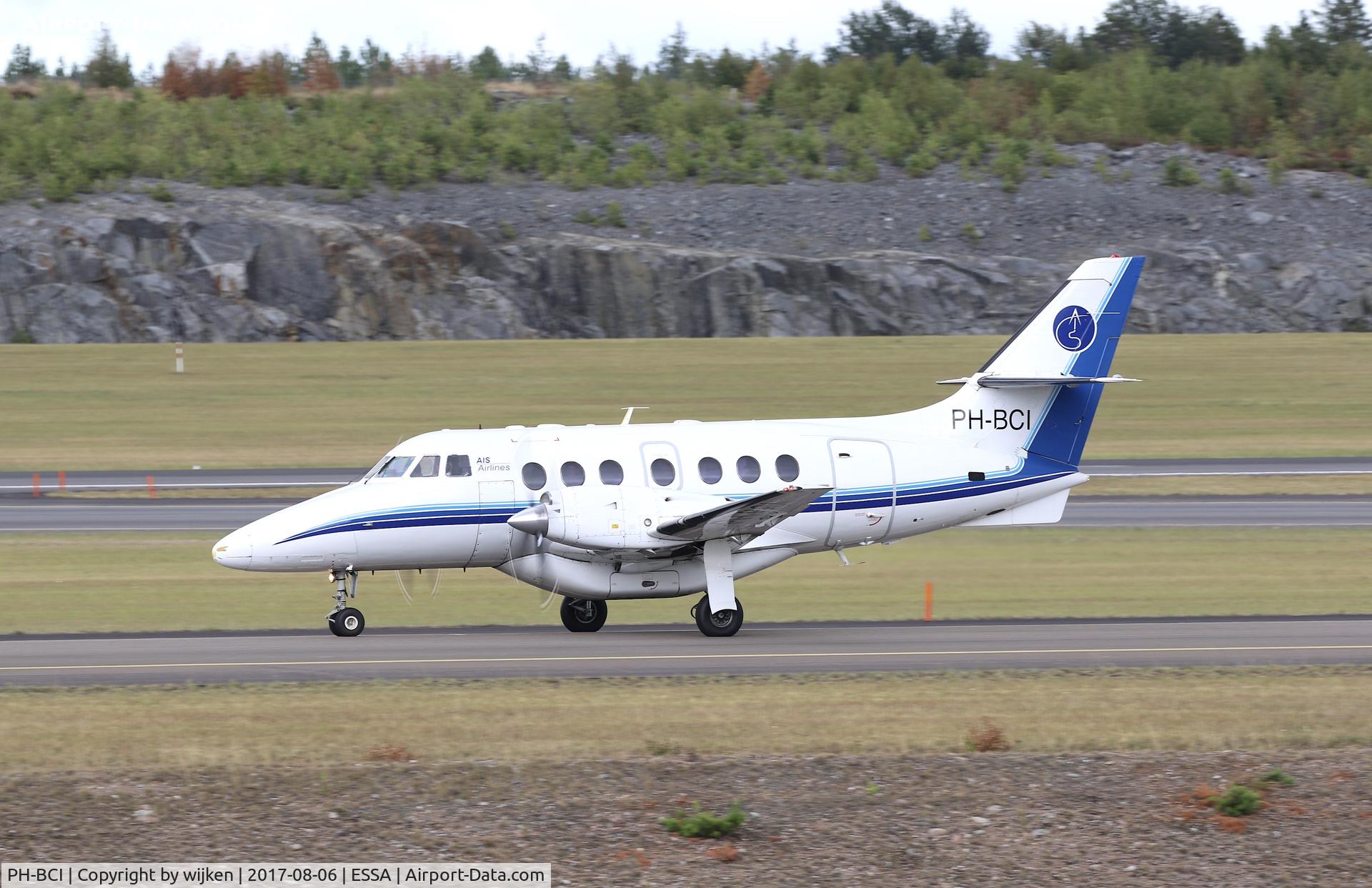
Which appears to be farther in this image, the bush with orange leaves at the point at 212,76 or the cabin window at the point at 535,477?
the bush with orange leaves at the point at 212,76

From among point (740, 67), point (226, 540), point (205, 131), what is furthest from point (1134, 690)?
point (740, 67)

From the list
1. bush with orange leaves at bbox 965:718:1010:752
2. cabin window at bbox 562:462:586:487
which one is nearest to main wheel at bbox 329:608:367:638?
cabin window at bbox 562:462:586:487

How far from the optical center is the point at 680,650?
19.4 metres

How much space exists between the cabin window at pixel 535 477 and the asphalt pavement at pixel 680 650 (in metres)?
2.06

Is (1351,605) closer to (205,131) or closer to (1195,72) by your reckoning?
(205,131)

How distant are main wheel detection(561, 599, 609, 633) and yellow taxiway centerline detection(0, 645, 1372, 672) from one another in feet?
7.20

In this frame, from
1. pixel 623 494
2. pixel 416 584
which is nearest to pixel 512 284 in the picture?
pixel 416 584

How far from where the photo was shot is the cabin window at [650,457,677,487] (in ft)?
67.7

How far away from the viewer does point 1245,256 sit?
227ft

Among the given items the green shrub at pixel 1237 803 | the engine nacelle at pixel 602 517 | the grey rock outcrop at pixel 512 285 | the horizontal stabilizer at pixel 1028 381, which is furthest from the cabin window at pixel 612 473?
the grey rock outcrop at pixel 512 285

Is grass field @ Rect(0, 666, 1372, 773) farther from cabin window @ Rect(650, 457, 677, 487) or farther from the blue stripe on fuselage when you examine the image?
cabin window @ Rect(650, 457, 677, 487)

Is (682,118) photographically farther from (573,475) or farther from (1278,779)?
(1278,779)

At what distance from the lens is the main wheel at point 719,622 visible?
2034 cm

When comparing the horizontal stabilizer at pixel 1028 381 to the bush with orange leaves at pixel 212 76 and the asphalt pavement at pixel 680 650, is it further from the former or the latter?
the bush with orange leaves at pixel 212 76
